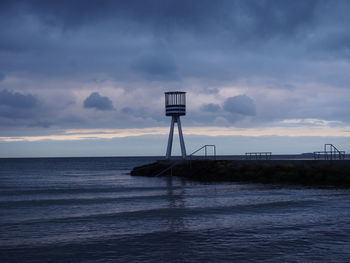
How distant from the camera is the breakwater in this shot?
43344mm

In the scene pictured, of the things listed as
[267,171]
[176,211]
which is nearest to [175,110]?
[267,171]

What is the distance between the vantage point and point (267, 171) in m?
49.8

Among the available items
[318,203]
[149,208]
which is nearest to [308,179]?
[318,203]

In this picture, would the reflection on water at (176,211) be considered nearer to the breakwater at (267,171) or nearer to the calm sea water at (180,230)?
the calm sea water at (180,230)

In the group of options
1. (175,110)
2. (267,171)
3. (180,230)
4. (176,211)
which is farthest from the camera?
(175,110)

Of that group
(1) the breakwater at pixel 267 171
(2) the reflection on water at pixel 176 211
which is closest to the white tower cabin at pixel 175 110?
(1) the breakwater at pixel 267 171

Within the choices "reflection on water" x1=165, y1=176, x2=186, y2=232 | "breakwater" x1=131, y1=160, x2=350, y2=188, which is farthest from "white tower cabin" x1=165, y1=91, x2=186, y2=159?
"reflection on water" x1=165, y1=176, x2=186, y2=232

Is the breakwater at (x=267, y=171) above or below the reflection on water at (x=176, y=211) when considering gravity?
above

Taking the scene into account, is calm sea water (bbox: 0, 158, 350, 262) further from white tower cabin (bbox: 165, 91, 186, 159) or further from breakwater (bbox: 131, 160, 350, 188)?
white tower cabin (bbox: 165, 91, 186, 159)

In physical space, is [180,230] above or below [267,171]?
below

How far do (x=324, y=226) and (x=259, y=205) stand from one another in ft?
26.1

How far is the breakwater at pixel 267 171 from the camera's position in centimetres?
4334

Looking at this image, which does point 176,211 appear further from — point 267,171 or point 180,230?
point 267,171

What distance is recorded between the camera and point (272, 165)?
166 ft
